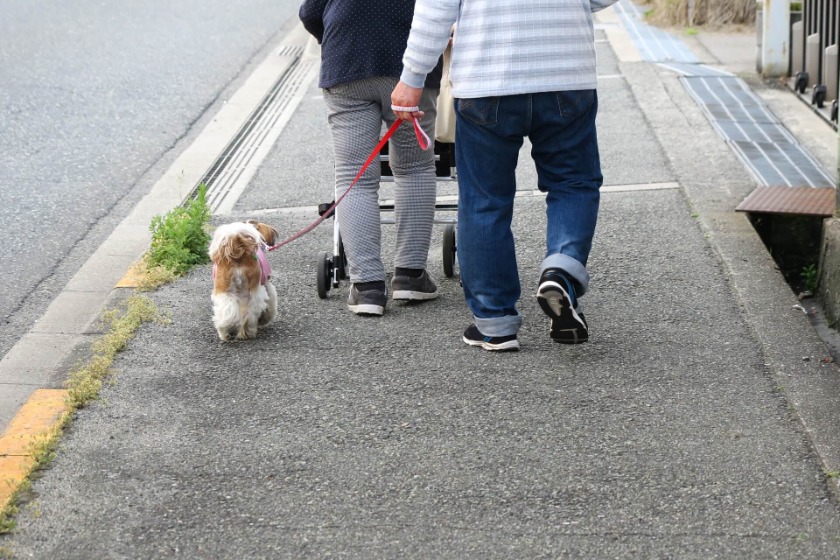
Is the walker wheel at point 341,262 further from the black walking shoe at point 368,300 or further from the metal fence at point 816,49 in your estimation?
the metal fence at point 816,49

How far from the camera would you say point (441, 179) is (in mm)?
5387

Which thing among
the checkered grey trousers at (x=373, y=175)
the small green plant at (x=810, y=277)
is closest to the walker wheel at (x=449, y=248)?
the checkered grey trousers at (x=373, y=175)

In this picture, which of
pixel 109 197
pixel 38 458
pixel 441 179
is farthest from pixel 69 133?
pixel 38 458

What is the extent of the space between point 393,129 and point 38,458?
1885mm

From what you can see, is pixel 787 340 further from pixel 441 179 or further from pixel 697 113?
pixel 697 113

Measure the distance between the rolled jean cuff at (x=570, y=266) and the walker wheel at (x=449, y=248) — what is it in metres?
1.09

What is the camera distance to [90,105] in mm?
9422

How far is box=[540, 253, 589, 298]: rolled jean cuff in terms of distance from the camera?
4.20 meters

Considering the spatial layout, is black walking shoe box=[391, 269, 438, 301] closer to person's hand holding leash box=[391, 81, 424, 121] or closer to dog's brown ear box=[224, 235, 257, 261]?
dog's brown ear box=[224, 235, 257, 261]

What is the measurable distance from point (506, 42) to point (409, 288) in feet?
4.38

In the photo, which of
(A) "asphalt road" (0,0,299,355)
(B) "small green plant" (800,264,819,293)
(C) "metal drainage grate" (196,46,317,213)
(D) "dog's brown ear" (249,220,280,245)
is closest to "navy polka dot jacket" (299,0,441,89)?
(D) "dog's brown ear" (249,220,280,245)

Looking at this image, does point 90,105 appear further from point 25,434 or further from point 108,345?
point 25,434

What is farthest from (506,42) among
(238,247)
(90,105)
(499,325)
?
(90,105)

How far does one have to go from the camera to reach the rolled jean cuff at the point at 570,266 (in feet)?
13.8
